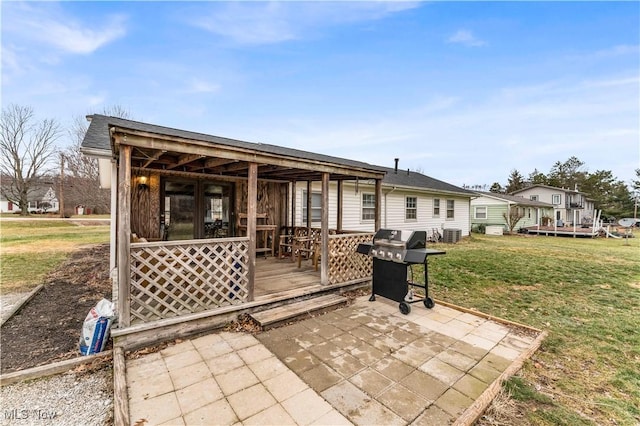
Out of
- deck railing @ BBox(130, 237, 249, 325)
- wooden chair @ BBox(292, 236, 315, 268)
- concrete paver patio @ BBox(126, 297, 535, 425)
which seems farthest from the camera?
wooden chair @ BBox(292, 236, 315, 268)

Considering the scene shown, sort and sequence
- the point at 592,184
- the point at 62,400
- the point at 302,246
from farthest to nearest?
the point at 592,184 → the point at 302,246 → the point at 62,400

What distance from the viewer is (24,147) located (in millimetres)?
25469

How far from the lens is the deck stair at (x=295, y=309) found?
12.3ft

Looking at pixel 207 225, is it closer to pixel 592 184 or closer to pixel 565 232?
pixel 565 232

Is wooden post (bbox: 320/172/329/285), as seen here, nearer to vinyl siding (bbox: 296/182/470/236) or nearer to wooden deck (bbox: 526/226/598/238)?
vinyl siding (bbox: 296/182/470/236)

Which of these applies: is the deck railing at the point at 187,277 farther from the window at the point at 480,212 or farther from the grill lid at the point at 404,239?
the window at the point at 480,212

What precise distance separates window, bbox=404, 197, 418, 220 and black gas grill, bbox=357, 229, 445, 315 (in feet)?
28.0

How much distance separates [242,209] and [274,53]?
712cm

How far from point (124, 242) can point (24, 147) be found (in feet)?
112

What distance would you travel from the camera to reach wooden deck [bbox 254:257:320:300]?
4.70 meters

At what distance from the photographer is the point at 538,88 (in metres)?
10.6

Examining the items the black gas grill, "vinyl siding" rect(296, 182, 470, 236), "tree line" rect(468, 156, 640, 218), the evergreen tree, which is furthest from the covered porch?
the evergreen tree

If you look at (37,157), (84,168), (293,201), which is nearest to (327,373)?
(293,201)

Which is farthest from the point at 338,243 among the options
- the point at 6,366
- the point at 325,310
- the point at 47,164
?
the point at 47,164
